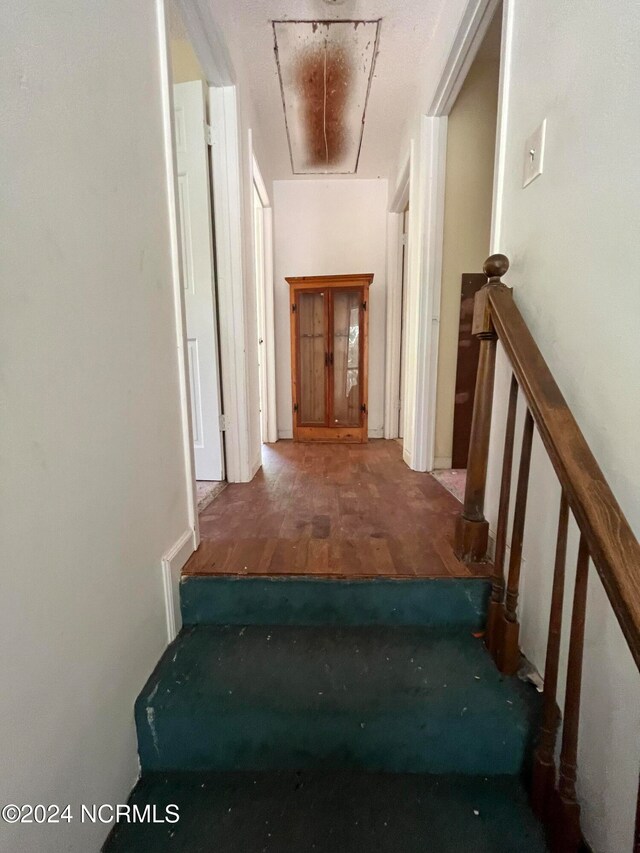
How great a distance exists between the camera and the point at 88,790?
2.39 feet

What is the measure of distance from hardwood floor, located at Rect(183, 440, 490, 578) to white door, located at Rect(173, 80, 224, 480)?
1.07ft

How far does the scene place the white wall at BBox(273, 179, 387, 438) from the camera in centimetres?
338

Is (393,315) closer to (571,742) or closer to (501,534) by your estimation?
(501,534)

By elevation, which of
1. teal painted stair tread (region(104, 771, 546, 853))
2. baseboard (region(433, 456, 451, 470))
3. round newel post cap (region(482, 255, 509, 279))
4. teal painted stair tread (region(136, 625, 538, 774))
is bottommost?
teal painted stair tread (region(104, 771, 546, 853))

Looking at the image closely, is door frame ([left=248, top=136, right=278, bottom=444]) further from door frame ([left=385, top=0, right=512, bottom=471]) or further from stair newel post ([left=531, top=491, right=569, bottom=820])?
stair newel post ([left=531, top=491, right=569, bottom=820])

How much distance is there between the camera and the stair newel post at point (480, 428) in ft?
3.31

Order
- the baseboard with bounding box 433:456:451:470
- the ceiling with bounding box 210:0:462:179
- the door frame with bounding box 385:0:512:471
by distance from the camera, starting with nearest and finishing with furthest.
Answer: the ceiling with bounding box 210:0:462:179 < the door frame with bounding box 385:0:512:471 < the baseboard with bounding box 433:456:451:470

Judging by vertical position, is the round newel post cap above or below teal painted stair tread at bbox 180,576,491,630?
above

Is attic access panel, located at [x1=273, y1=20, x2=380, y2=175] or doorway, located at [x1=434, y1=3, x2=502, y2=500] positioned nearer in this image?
attic access panel, located at [x1=273, y1=20, x2=380, y2=175]

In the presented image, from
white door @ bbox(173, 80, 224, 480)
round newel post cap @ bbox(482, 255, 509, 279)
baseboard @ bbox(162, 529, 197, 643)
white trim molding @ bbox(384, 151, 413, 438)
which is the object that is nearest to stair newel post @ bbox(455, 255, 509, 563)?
round newel post cap @ bbox(482, 255, 509, 279)

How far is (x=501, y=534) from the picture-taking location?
38.3 inches

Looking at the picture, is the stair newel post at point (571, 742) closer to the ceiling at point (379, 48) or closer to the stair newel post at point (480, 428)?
the stair newel post at point (480, 428)

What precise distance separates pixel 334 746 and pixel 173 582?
62 cm

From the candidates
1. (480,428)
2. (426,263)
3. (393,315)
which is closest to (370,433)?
(393,315)
